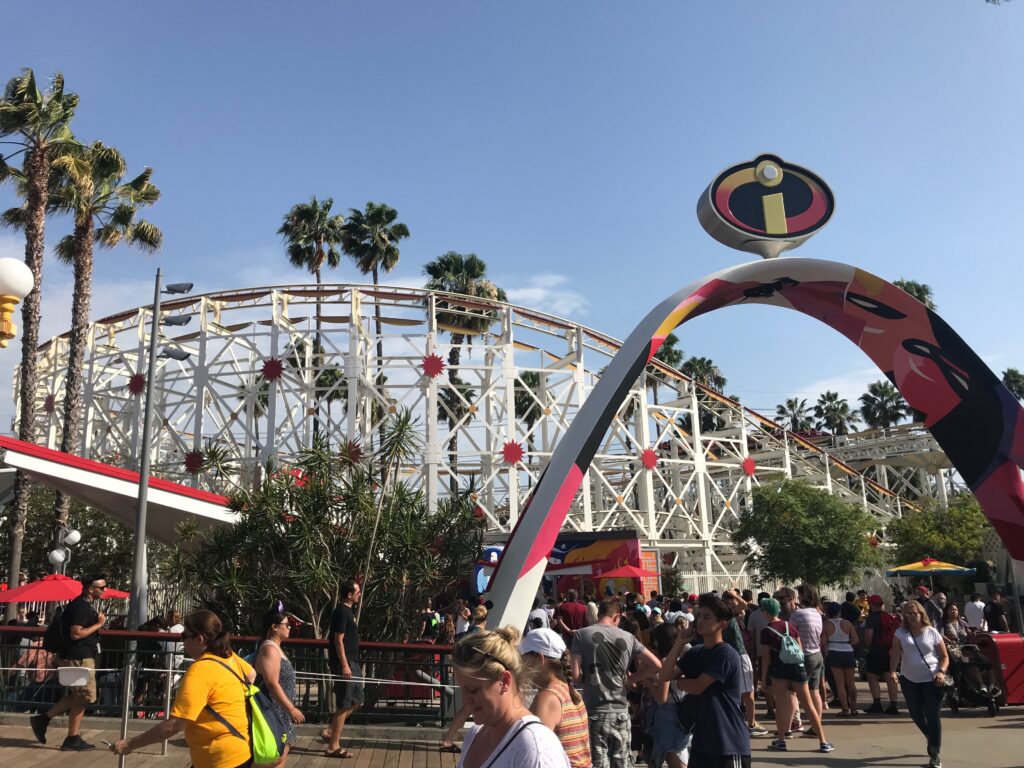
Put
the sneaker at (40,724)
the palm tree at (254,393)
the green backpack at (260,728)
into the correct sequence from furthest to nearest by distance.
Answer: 1. the palm tree at (254,393)
2. the sneaker at (40,724)
3. the green backpack at (260,728)

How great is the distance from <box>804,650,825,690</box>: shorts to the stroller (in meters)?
1.83

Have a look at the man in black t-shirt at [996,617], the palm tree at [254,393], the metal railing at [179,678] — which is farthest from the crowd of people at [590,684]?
the palm tree at [254,393]

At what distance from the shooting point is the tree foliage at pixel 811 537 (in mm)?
27453

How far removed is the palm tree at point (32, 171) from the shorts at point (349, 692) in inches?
509

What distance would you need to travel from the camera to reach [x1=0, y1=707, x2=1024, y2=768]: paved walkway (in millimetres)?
7316

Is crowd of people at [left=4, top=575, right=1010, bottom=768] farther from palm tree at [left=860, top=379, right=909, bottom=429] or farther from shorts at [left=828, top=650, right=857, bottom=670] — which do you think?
palm tree at [left=860, top=379, right=909, bottom=429]

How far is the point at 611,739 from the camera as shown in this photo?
17.5 feet

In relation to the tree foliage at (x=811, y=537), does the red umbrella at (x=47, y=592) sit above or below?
below

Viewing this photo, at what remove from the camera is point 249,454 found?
981 inches

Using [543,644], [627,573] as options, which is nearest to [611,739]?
[543,644]

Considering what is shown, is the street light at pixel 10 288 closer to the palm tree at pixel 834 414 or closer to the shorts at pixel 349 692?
the shorts at pixel 349 692

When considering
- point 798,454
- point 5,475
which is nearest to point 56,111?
point 5,475

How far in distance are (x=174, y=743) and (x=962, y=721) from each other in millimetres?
8384

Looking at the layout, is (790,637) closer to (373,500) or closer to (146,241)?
(373,500)
